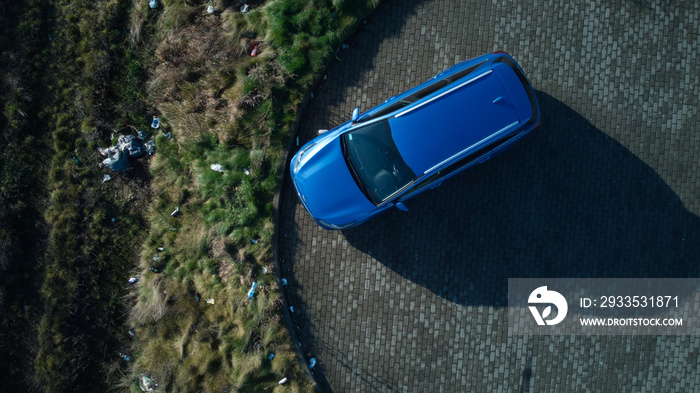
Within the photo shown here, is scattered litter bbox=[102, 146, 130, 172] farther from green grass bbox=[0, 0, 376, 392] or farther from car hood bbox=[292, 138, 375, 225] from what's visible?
car hood bbox=[292, 138, 375, 225]

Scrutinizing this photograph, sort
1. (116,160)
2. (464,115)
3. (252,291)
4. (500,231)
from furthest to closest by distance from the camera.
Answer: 1. (116,160)
2. (500,231)
3. (252,291)
4. (464,115)

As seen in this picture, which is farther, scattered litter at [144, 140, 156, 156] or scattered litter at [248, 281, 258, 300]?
scattered litter at [144, 140, 156, 156]

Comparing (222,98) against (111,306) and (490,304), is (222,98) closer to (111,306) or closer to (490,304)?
(111,306)

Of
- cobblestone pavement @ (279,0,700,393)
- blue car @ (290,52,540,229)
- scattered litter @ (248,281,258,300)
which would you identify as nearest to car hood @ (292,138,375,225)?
blue car @ (290,52,540,229)

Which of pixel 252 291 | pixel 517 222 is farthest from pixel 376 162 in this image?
pixel 252 291

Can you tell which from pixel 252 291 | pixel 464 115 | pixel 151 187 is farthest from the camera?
pixel 151 187

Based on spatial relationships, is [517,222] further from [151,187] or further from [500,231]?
[151,187]
